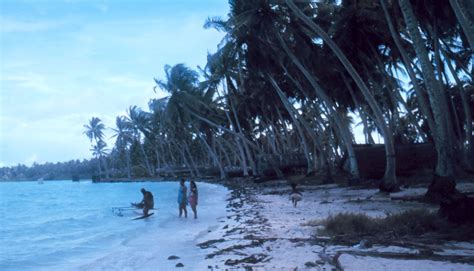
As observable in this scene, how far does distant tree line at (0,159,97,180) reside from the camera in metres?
143

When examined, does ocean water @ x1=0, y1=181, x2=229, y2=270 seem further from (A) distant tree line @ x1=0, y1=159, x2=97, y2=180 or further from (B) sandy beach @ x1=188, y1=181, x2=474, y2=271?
(A) distant tree line @ x1=0, y1=159, x2=97, y2=180

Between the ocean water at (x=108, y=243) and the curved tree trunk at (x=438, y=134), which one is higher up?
the curved tree trunk at (x=438, y=134)

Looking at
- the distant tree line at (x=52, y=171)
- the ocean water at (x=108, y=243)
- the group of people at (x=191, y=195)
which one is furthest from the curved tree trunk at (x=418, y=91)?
the distant tree line at (x=52, y=171)

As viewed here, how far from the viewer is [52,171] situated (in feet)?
557

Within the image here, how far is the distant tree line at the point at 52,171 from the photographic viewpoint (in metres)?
143

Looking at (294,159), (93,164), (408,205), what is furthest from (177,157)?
(408,205)

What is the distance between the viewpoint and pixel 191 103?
4069 cm

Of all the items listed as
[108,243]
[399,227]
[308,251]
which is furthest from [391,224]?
[108,243]

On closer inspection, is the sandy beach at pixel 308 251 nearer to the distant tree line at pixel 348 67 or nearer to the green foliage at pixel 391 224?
the green foliage at pixel 391 224

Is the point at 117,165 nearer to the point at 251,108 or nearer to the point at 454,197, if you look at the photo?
the point at 251,108

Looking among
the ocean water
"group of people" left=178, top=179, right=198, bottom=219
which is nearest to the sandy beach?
the ocean water

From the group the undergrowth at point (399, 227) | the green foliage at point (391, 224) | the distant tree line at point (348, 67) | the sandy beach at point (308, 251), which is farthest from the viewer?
the distant tree line at point (348, 67)

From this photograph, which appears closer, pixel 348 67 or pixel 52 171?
pixel 348 67

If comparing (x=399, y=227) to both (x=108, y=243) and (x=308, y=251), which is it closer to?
(x=308, y=251)
